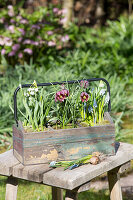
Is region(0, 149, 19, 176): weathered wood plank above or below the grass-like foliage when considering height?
below

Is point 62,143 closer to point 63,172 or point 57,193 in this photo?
point 63,172

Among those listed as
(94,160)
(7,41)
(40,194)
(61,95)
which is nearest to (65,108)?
(61,95)

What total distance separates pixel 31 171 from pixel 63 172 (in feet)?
0.53

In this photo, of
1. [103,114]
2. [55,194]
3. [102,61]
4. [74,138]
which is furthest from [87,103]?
[102,61]

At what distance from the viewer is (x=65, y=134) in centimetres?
193

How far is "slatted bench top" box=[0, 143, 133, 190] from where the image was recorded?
173 centimetres

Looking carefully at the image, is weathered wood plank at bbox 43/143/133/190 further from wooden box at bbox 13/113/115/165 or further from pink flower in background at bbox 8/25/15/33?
pink flower in background at bbox 8/25/15/33

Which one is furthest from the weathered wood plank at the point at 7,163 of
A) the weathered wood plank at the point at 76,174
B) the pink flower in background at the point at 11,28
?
the pink flower in background at the point at 11,28

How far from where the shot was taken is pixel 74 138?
195 centimetres

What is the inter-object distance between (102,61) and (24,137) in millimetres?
4371

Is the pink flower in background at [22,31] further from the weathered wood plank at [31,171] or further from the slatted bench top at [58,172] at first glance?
the weathered wood plank at [31,171]

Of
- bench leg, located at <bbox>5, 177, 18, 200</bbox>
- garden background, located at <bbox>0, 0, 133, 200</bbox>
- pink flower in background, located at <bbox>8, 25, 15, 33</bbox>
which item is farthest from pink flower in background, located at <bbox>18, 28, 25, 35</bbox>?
bench leg, located at <bbox>5, 177, 18, 200</bbox>

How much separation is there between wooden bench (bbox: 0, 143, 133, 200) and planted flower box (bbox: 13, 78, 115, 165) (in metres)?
0.05

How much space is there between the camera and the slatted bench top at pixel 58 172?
5.68 feet
